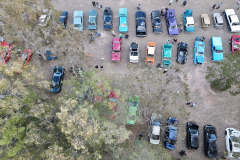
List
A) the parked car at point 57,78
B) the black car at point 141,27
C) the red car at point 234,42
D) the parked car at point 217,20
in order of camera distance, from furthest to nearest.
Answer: the black car at point 141,27
the parked car at point 217,20
the red car at point 234,42
the parked car at point 57,78

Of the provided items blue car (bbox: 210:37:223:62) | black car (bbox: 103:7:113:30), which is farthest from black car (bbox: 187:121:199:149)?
black car (bbox: 103:7:113:30)

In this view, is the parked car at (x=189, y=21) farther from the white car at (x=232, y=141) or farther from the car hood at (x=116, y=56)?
the white car at (x=232, y=141)

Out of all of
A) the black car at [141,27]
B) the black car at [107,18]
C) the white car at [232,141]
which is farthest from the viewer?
the black car at [107,18]

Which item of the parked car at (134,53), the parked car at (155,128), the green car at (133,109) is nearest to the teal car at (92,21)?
the parked car at (134,53)

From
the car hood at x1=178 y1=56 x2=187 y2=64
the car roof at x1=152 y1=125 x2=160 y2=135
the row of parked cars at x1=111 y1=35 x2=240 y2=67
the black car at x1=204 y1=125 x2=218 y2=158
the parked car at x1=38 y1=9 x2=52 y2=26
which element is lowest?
the black car at x1=204 y1=125 x2=218 y2=158

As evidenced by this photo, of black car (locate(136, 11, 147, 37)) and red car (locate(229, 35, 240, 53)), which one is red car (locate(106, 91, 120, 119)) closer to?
black car (locate(136, 11, 147, 37))

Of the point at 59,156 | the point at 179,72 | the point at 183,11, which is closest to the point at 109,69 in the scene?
the point at 179,72
